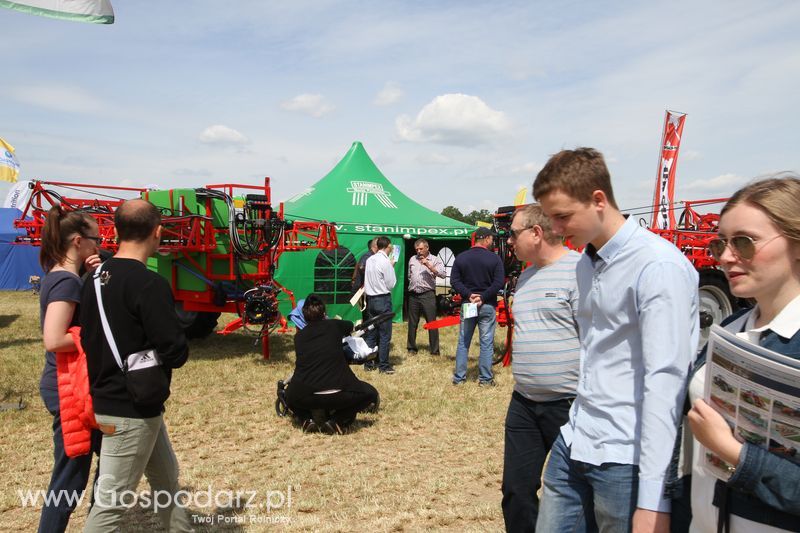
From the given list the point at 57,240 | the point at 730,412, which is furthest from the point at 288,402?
the point at 730,412

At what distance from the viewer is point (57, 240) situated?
288 centimetres

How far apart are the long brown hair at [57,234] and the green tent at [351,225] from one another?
8.72 metres

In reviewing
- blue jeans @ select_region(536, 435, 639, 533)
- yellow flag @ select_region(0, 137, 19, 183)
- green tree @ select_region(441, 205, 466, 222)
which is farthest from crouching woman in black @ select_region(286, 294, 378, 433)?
green tree @ select_region(441, 205, 466, 222)

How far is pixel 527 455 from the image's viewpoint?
8.50ft

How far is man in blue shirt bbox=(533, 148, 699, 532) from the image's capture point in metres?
1.54

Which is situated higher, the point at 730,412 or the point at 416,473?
the point at 730,412

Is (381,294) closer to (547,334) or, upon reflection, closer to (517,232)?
(517,232)

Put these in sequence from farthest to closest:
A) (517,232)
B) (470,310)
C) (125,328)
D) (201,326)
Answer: (201,326), (470,310), (517,232), (125,328)

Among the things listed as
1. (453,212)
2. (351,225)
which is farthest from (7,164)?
(453,212)

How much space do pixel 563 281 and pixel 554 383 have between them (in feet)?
1.77

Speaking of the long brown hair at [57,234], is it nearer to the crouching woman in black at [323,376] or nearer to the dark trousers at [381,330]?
the crouching woman in black at [323,376]

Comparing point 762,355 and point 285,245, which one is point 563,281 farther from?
point 285,245

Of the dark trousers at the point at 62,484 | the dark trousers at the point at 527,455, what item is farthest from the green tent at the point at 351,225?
the dark trousers at the point at 527,455

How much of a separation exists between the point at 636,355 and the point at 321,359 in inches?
147
